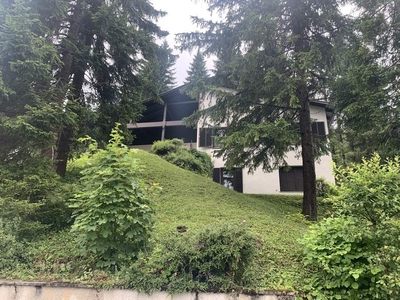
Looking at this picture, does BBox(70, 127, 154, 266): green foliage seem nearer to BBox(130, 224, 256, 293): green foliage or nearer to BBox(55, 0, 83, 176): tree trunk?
BBox(130, 224, 256, 293): green foliage

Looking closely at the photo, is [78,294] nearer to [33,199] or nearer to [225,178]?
[33,199]

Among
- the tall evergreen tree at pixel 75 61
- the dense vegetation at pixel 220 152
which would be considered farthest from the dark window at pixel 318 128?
the tall evergreen tree at pixel 75 61

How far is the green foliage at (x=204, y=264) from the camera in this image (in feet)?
10.7

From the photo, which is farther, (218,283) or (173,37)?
(173,37)

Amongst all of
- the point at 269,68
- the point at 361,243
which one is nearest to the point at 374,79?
the point at 269,68

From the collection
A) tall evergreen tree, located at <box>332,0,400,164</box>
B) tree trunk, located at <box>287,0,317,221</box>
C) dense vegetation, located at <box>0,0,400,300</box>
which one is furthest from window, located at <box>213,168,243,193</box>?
tall evergreen tree, located at <box>332,0,400,164</box>

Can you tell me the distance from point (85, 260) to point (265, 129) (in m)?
5.42

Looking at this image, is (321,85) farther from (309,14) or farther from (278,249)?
(278,249)

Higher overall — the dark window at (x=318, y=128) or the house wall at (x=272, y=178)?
the dark window at (x=318, y=128)

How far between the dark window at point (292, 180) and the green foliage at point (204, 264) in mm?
12760

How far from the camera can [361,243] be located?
3.08 metres

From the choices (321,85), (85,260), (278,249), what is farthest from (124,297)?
(321,85)

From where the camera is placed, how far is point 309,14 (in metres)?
8.23

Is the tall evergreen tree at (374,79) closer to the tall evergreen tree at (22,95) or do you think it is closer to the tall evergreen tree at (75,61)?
the tall evergreen tree at (75,61)
